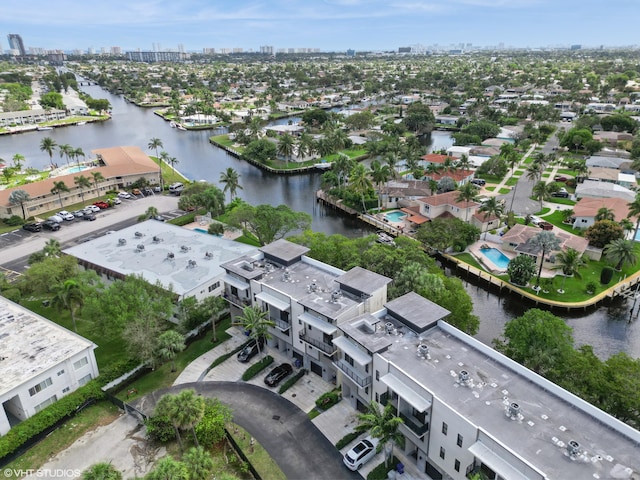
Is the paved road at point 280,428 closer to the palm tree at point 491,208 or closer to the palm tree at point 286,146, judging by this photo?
the palm tree at point 491,208

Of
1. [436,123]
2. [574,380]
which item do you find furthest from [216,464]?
[436,123]

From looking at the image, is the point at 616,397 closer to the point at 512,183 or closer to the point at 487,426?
the point at 487,426

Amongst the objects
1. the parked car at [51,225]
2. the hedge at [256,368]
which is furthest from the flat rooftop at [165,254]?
the parked car at [51,225]

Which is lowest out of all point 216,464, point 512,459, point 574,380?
point 216,464

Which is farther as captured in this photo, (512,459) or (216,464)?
(216,464)

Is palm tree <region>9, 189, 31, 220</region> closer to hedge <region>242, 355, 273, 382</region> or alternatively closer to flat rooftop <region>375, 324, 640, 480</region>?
hedge <region>242, 355, 273, 382</region>

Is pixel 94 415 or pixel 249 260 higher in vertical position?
pixel 249 260

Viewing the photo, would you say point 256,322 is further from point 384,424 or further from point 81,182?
point 81,182
